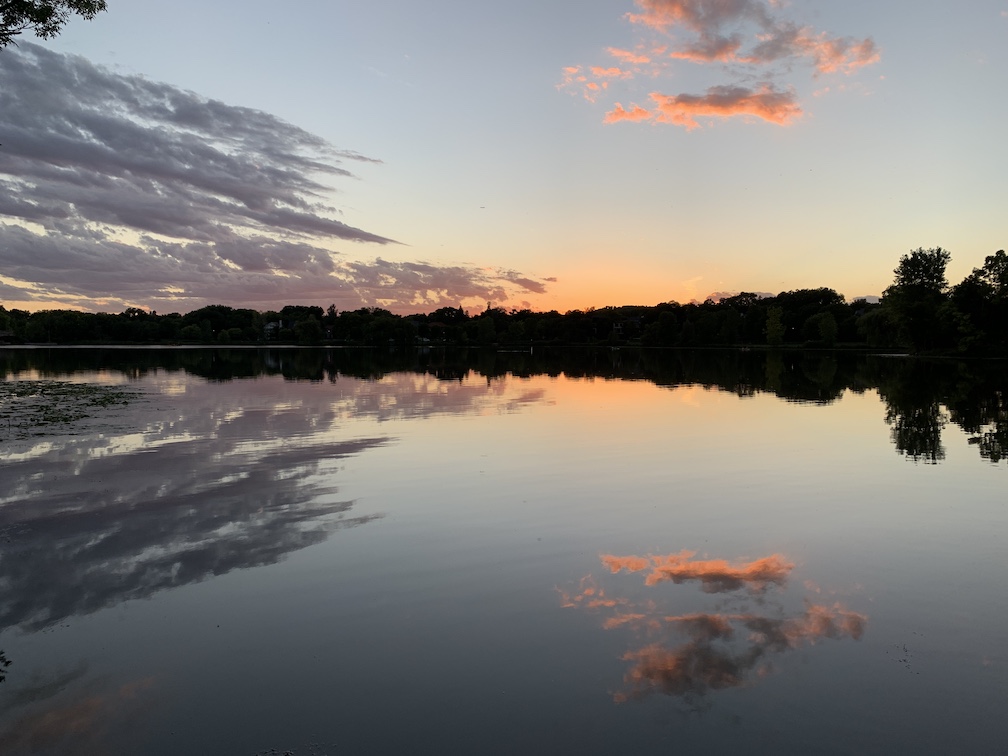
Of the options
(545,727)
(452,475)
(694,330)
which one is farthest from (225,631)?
(694,330)

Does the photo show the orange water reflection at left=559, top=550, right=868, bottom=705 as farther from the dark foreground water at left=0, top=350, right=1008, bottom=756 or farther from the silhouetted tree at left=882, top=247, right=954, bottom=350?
the silhouetted tree at left=882, top=247, right=954, bottom=350

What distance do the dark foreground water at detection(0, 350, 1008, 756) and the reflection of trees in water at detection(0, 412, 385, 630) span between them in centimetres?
8

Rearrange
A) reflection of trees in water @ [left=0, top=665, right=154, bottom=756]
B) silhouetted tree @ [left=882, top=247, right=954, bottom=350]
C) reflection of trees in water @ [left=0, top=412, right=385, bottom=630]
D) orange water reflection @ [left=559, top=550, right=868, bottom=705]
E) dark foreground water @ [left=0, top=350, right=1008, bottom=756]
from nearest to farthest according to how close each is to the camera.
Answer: reflection of trees in water @ [left=0, top=665, right=154, bottom=756] < dark foreground water @ [left=0, top=350, right=1008, bottom=756] < orange water reflection @ [left=559, top=550, right=868, bottom=705] < reflection of trees in water @ [left=0, top=412, right=385, bottom=630] < silhouetted tree @ [left=882, top=247, right=954, bottom=350]

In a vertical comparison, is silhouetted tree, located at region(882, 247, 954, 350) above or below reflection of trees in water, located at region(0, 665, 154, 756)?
above

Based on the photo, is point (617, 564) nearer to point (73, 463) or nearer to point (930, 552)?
point (930, 552)

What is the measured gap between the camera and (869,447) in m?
22.8

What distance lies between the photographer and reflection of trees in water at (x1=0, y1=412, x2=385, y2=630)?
9.91 m

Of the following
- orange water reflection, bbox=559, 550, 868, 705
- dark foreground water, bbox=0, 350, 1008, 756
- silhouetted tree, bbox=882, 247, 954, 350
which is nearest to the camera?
dark foreground water, bbox=0, 350, 1008, 756

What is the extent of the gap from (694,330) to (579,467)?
18077 centimetres

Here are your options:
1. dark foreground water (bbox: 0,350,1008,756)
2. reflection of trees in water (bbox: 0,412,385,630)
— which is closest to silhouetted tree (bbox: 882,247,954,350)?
dark foreground water (bbox: 0,350,1008,756)

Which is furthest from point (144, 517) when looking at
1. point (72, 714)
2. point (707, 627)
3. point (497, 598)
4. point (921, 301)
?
point (921, 301)

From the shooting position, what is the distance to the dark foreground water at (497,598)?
6488mm

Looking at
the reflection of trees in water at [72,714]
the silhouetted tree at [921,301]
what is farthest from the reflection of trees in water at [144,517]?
the silhouetted tree at [921,301]

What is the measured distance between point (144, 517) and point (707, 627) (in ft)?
38.0
